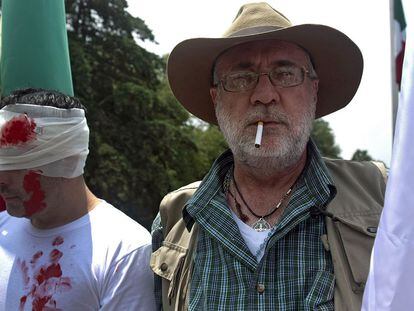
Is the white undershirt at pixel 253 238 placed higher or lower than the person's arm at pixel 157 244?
higher

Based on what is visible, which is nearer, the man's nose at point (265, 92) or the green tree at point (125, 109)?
the man's nose at point (265, 92)

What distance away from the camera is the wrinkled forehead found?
7.66 feet

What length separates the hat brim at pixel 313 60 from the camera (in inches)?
93.4

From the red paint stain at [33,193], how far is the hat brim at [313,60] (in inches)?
32.1

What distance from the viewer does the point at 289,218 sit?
7.11ft

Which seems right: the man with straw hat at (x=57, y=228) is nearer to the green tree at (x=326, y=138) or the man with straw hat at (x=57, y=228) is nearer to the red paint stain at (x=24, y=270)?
the red paint stain at (x=24, y=270)

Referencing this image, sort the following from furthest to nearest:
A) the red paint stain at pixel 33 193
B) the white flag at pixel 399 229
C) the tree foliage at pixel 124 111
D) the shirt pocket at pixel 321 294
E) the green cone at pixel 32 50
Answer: the tree foliage at pixel 124 111
the green cone at pixel 32 50
the red paint stain at pixel 33 193
the shirt pocket at pixel 321 294
the white flag at pixel 399 229

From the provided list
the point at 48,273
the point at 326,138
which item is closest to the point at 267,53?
the point at 48,273

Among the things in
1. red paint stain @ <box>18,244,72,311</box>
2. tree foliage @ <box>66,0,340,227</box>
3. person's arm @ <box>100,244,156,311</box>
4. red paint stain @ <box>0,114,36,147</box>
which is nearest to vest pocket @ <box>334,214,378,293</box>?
person's arm @ <box>100,244,156,311</box>

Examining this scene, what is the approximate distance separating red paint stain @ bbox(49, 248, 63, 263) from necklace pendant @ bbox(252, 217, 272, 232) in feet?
2.71

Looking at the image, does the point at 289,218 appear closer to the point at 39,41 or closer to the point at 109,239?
the point at 109,239

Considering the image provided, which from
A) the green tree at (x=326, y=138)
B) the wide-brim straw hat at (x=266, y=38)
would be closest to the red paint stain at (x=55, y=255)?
the wide-brim straw hat at (x=266, y=38)

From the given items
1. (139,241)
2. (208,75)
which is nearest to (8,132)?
(139,241)

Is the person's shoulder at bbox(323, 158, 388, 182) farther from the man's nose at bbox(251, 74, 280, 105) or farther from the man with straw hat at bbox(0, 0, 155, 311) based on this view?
the man with straw hat at bbox(0, 0, 155, 311)
